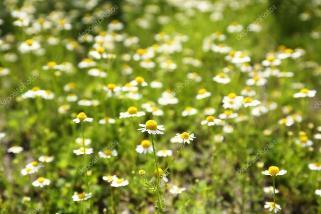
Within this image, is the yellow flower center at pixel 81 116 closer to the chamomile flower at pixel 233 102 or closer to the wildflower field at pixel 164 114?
the wildflower field at pixel 164 114

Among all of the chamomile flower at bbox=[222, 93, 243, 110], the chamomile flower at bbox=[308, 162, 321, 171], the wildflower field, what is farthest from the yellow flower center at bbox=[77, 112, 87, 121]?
the chamomile flower at bbox=[308, 162, 321, 171]

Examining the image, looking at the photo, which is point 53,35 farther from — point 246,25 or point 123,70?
point 246,25

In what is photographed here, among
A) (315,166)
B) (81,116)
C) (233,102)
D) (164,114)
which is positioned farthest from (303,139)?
(81,116)

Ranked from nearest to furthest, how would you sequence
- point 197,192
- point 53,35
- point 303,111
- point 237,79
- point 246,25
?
point 197,192
point 303,111
point 237,79
point 53,35
point 246,25

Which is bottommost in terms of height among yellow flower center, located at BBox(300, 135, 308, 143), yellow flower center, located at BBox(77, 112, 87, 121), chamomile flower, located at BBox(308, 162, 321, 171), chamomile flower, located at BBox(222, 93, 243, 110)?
chamomile flower, located at BBox(308, 162, 321, 171)

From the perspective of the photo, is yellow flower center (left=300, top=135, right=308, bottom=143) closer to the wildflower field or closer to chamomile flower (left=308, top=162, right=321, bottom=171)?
the wildflower field

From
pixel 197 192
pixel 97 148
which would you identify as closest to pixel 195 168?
pixel 197 192

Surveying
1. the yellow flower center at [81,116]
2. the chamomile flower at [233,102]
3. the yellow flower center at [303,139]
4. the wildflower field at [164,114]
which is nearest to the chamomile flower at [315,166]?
the wildflower field at [164,114]

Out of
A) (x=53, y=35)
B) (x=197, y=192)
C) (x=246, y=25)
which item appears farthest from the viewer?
(x=246, y=25)
